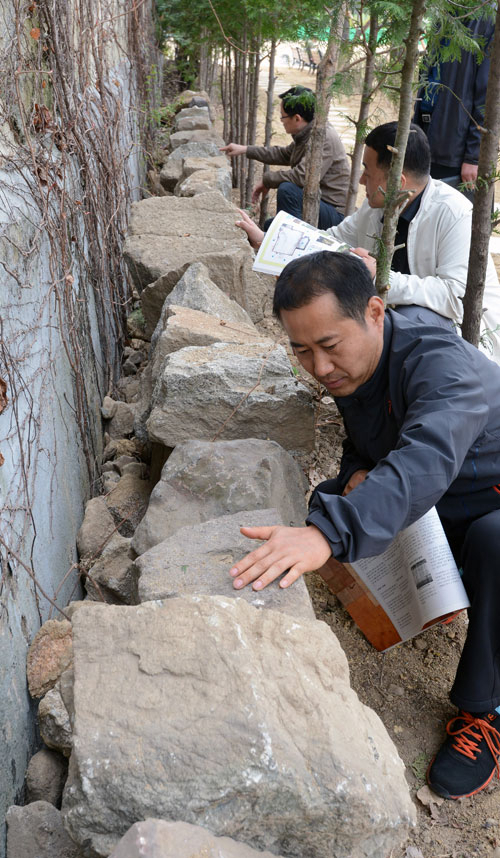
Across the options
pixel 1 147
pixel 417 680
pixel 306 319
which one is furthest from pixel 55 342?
pixel 417 680

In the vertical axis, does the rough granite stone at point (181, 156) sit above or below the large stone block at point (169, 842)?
below

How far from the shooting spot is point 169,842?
1096mm

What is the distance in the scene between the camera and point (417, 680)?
A: 2.40 m

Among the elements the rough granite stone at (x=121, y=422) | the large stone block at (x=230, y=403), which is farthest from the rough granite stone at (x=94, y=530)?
the rough granite stone at (x=121, y=422)

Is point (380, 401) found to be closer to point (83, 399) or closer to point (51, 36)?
point (83, 399)

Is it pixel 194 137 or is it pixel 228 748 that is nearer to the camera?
pixel 228 748

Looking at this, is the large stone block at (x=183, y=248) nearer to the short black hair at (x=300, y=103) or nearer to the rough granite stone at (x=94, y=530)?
the short black hair at (x=300, y=103)

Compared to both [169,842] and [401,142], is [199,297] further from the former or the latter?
[169,842]

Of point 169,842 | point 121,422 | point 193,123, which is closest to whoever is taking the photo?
point 169,842

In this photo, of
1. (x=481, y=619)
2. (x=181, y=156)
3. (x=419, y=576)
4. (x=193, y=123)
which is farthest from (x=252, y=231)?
(x=193, y=123)

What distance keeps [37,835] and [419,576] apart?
1157 mm

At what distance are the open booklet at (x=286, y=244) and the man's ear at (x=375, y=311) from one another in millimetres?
1015

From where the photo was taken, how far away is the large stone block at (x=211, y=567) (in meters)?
1.67

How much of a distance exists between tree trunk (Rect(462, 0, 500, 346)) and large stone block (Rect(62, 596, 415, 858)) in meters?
1.77
